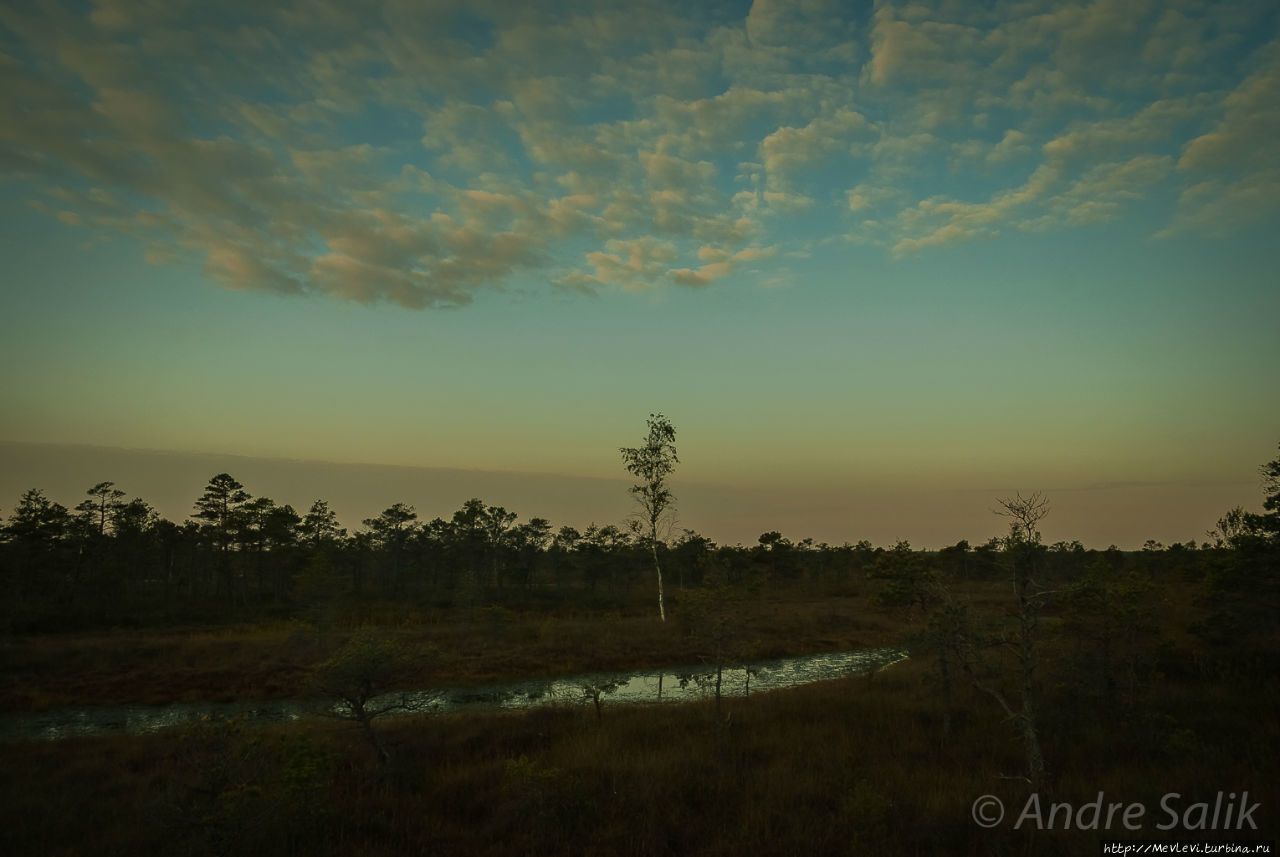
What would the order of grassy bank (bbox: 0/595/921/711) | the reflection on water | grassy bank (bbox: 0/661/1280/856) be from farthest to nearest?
grassy bank (bbox: 0/595/921/711)
the reflection on water
grassy bank (bbox: 0/661/1280/856)

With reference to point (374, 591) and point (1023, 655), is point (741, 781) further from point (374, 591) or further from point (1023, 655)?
point (374, 591)

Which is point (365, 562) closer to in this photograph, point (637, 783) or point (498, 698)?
point (498, 698)

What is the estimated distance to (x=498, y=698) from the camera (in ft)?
86.1

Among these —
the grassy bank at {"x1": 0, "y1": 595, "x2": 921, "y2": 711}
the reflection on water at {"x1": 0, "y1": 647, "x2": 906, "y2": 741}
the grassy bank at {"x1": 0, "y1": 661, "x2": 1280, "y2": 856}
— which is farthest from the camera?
the grassy bank at {"x1": 0, "y1": 595, "x2": 921, "y2": 711}

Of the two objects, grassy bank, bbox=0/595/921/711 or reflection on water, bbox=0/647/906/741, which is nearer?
reflection on water, bbox=0/647/906/741

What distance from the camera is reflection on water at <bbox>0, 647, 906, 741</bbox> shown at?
2285 cm

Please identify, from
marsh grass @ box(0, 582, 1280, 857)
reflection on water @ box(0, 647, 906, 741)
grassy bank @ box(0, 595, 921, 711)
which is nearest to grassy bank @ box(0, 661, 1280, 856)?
marsh grass @ box(0, 582, 1280, 857)

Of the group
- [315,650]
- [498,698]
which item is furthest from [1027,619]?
[315,650]

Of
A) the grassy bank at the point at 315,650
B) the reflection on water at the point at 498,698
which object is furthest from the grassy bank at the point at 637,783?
the grassy bank at the point at 315,650

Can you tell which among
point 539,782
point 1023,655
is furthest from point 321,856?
point 1023,655

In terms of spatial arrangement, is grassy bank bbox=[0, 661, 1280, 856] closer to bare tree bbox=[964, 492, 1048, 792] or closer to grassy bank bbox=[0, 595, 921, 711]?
bare tree bbox=[964, 492, 1048, 792]

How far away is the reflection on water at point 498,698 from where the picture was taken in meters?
22.8

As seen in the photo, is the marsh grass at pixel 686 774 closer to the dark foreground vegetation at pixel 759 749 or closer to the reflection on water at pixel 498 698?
the dark foreground vegetation at pixel 759 749

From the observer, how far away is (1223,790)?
31.3ft
